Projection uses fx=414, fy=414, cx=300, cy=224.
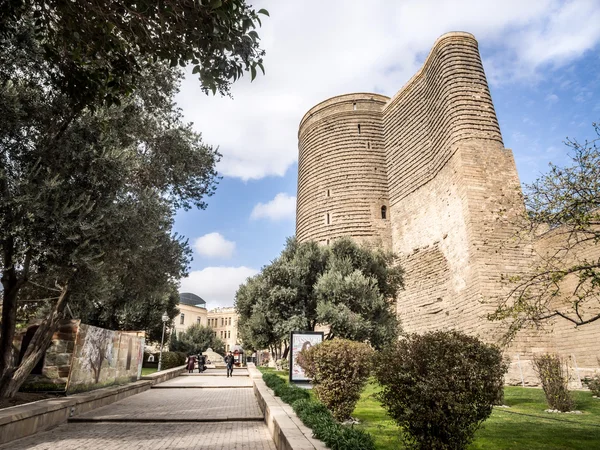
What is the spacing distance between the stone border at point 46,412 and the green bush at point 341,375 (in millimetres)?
4734

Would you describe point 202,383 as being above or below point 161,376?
below

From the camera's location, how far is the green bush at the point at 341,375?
25.3ft

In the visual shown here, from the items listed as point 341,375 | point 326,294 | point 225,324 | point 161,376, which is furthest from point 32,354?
point 225,324

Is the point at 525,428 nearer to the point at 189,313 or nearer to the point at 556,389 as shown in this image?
the point at 556,389

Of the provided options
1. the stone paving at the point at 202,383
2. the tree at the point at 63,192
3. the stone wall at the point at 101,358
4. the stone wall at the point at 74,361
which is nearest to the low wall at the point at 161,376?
the stone paving at the point at 202,383

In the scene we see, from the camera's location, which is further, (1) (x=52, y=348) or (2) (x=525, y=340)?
(2) (x=525, y=340)

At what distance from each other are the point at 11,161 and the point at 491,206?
1895 cm

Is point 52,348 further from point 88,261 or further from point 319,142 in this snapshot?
point 319,142

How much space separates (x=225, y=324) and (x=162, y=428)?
8000cm

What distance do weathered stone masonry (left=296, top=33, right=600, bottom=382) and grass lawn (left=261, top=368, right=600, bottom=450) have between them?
5.16m

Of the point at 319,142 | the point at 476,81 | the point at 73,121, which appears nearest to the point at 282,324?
the point at 73,121

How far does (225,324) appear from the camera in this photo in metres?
84.6

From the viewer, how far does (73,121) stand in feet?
28.7

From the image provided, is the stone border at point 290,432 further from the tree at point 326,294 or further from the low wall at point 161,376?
the low wall at point 161,376
